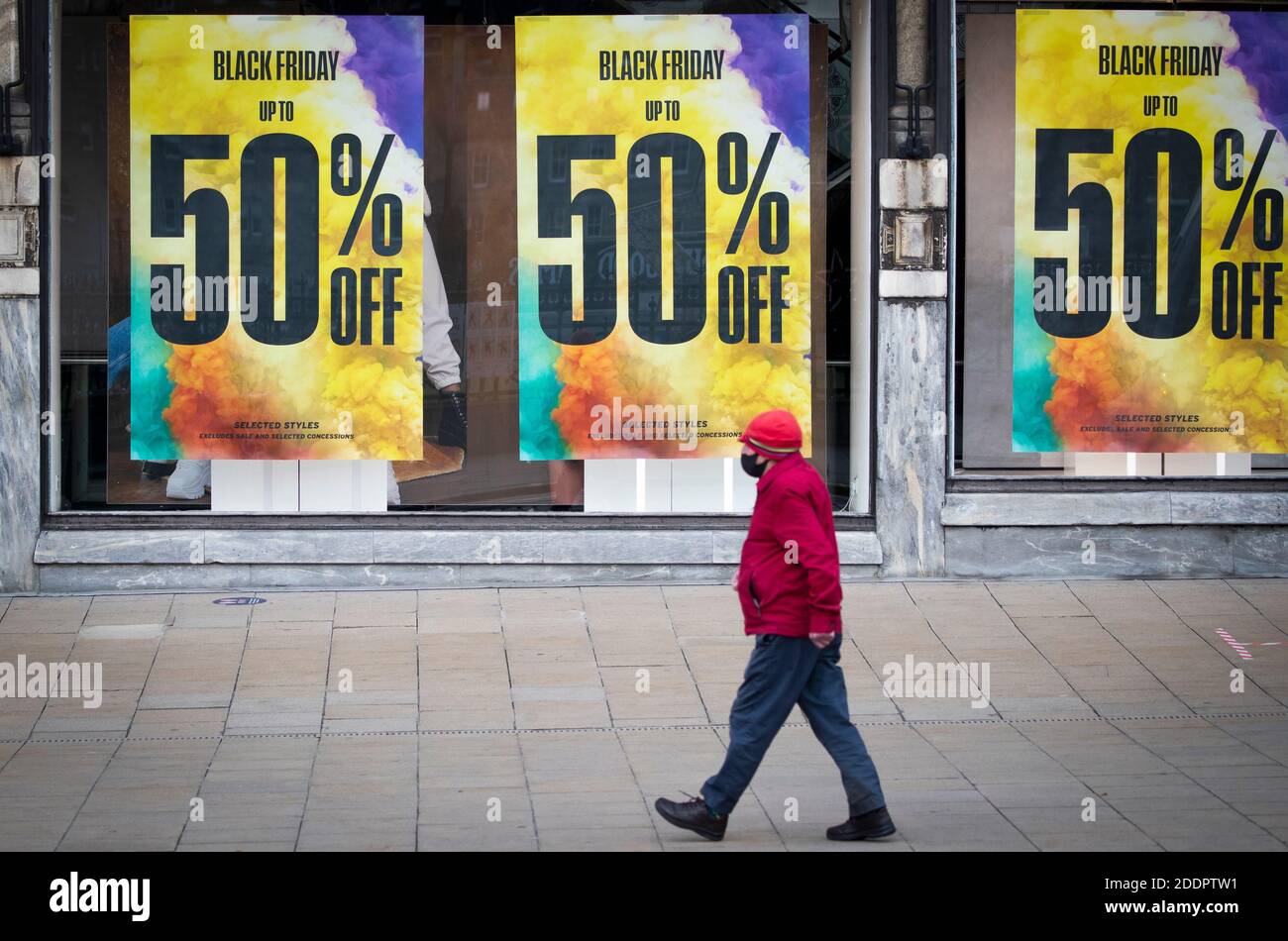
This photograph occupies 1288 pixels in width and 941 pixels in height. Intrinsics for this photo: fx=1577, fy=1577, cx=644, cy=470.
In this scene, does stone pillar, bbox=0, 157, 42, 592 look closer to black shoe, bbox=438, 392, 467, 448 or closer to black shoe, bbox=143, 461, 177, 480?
black shoe, bbox=143, 461, 177, 480

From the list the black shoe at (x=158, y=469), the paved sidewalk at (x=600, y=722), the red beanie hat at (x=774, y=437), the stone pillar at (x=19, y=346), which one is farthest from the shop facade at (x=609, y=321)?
the red beanie hat at (x=774, y=437)

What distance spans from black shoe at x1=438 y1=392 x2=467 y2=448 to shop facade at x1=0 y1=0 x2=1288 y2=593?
2 cm

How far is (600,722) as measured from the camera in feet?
29.0

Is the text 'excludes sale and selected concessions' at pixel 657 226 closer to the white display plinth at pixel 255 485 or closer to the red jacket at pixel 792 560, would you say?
the white display plinth at pixel 255 485

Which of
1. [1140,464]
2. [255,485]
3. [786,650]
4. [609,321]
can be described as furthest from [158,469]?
[1140,464]

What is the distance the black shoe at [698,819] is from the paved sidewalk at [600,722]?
11 cm

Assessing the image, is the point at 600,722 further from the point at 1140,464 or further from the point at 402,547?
the point at 1140,464

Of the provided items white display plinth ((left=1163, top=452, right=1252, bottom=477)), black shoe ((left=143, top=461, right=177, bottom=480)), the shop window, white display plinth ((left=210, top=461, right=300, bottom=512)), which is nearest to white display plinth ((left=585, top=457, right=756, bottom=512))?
the shop window

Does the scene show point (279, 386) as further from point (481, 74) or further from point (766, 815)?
Result: point (766, 815)

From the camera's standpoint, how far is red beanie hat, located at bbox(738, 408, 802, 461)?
6676 millimetres

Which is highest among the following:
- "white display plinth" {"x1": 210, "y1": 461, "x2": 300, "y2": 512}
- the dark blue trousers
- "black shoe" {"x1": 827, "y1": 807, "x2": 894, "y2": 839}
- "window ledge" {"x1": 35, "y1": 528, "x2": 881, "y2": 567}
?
"white display plinth" {"x1": 210, "y1": 461, "x2": 300, "y2": 512}

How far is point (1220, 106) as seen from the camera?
11750mm

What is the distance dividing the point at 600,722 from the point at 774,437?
279cm

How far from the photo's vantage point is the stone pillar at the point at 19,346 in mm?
11156
